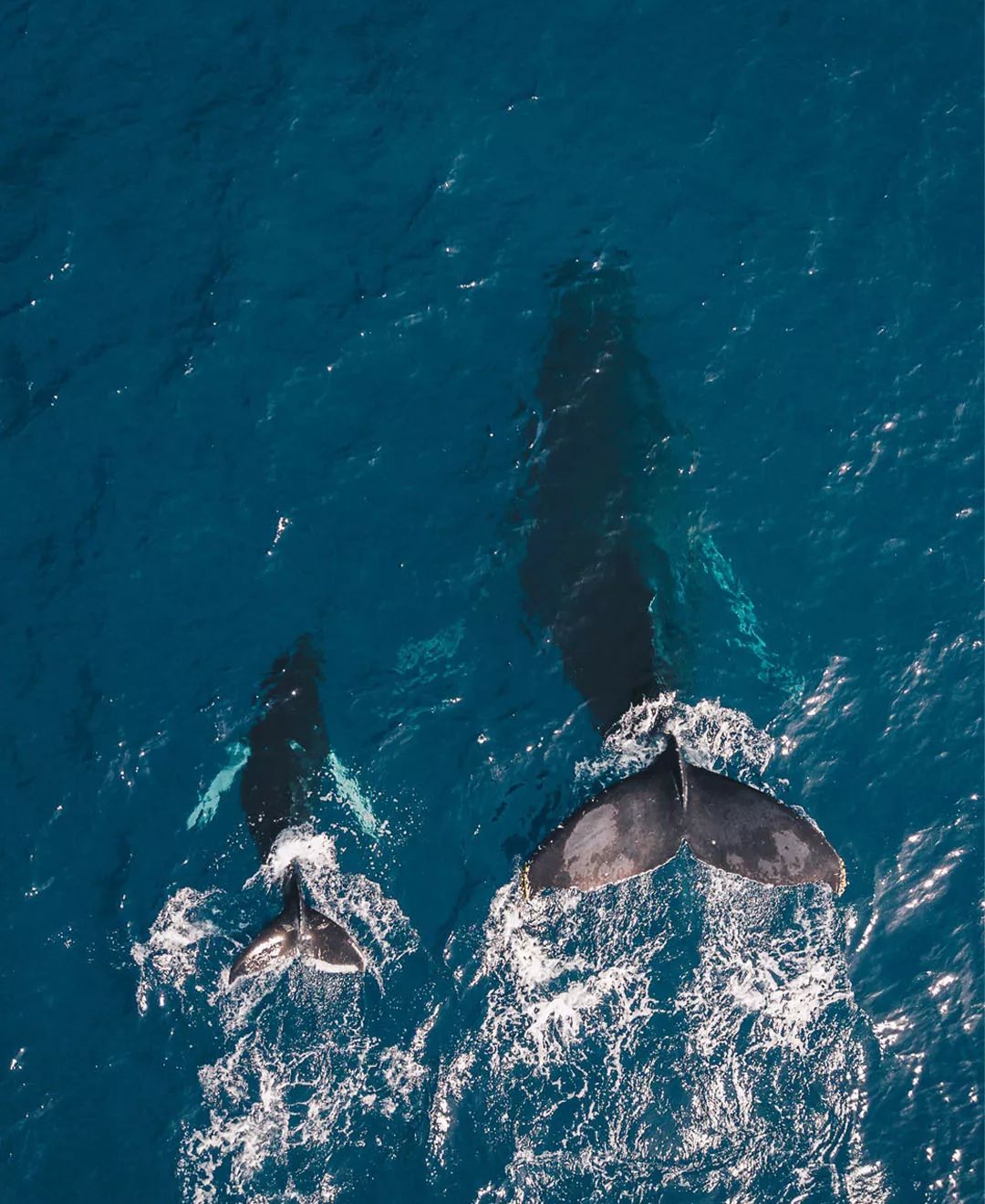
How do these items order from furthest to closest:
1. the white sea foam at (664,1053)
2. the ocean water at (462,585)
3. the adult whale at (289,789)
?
the ocean water at (462,585) < the white sea foam at (664,1053) < the adult whale at (289,789)

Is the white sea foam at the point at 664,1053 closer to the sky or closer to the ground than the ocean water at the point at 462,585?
closer to the ground

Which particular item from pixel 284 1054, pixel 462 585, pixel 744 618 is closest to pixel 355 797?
pixel 462 585

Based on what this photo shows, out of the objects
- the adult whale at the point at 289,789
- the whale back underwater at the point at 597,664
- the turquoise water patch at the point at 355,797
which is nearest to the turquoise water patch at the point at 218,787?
the adult whale at the point at 289,789

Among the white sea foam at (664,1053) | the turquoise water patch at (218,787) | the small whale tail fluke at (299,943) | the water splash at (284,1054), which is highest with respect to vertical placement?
the turquoise water patch at (218,787)

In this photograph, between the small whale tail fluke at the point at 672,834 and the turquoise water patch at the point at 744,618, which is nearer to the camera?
the small whale tail fluke at the point at 672,834

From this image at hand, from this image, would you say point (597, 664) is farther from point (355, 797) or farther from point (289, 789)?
point (289, 789)

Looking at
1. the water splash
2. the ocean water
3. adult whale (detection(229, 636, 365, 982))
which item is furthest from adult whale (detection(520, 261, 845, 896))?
the water splash

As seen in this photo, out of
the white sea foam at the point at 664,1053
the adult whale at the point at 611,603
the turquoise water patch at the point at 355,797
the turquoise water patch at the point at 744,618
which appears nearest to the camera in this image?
the adult whale at the point at 611,603

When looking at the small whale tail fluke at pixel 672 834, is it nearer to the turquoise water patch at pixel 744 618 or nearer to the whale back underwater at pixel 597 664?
the whale back underwater at pixel 597 664
